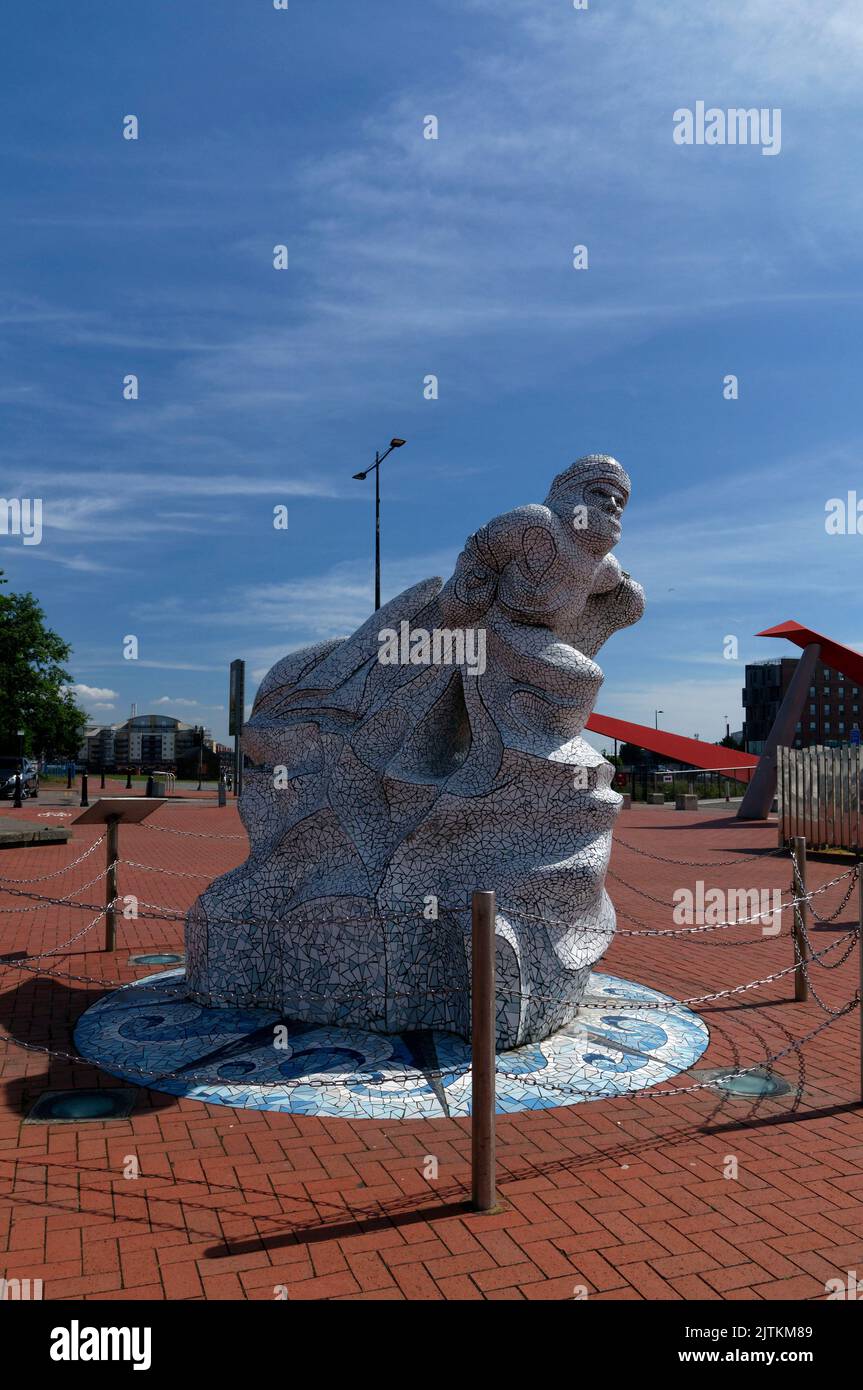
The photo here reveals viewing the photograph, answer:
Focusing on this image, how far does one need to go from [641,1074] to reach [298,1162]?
Result: 2161 millimetres

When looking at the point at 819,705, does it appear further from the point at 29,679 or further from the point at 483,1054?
the point at 483,1054

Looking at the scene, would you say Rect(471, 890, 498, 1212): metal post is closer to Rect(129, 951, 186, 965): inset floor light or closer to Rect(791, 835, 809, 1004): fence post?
Rect(791, 835, 809, 1004): fence post

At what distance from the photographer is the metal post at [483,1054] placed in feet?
12.8

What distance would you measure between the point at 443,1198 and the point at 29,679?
1525 inches

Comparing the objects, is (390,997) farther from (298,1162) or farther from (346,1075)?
(298,1162)

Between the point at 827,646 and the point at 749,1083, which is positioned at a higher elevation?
the point at 827,646

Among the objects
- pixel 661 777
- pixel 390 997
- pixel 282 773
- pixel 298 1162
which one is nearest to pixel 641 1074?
pixel 390 997

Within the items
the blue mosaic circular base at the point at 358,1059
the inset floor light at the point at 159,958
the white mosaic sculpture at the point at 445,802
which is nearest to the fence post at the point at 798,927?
the blue mosaic circular base at the point at 358,1059

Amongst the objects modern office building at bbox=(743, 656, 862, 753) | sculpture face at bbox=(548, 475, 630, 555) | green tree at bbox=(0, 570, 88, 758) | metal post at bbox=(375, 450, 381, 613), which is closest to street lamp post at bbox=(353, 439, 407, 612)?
metal post at bbox=(375, 450, 381, 613)

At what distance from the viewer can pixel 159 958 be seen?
8.60 meters

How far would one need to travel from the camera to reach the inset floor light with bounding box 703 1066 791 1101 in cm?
532

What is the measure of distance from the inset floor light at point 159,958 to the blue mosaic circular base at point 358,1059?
155 centimetres

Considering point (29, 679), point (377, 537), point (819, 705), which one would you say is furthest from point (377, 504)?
point (819, 705)

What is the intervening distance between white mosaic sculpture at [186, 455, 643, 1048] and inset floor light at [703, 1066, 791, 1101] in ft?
3.44
